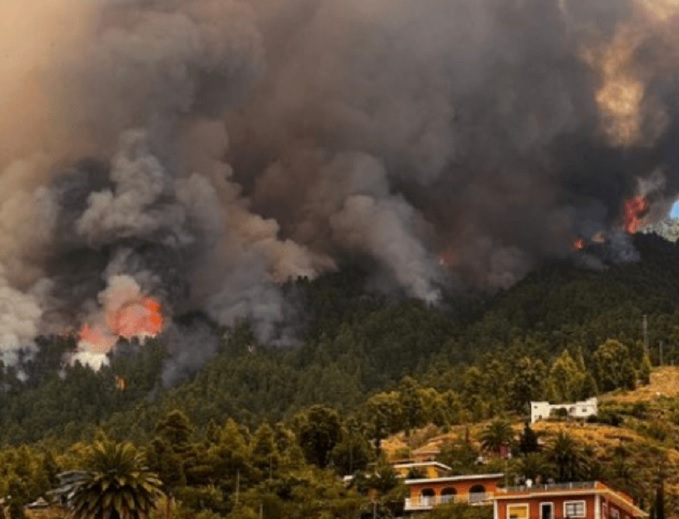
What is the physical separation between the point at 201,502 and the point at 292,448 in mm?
18167

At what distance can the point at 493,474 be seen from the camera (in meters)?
125

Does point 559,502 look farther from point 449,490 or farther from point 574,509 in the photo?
A: point 449,490

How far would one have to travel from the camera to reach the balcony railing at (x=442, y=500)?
121000mm

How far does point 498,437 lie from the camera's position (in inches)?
5536

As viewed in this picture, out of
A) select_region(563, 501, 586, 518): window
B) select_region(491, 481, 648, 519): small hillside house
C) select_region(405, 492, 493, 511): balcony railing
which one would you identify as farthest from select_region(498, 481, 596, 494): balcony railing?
select_region(405, 492, 493, 511): balcony railing

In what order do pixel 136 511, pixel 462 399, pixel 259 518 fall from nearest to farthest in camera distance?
pixel 136 511 → pixel 259 518 → pixel 462 399

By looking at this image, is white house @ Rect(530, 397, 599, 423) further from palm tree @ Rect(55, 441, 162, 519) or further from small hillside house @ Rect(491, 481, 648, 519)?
palm tree @ Rect(55, 441, 162, 519)

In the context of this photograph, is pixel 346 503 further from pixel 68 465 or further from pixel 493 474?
pixel 68 465

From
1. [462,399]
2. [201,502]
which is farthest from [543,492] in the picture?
[462,399]

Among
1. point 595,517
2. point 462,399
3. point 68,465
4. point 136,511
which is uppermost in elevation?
point 462,399

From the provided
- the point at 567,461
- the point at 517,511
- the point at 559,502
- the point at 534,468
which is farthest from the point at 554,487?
the point at 567,461

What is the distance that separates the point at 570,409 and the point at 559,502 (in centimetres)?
5770

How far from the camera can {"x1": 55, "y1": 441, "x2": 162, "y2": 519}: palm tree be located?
8125cm

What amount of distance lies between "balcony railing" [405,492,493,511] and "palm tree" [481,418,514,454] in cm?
1825
